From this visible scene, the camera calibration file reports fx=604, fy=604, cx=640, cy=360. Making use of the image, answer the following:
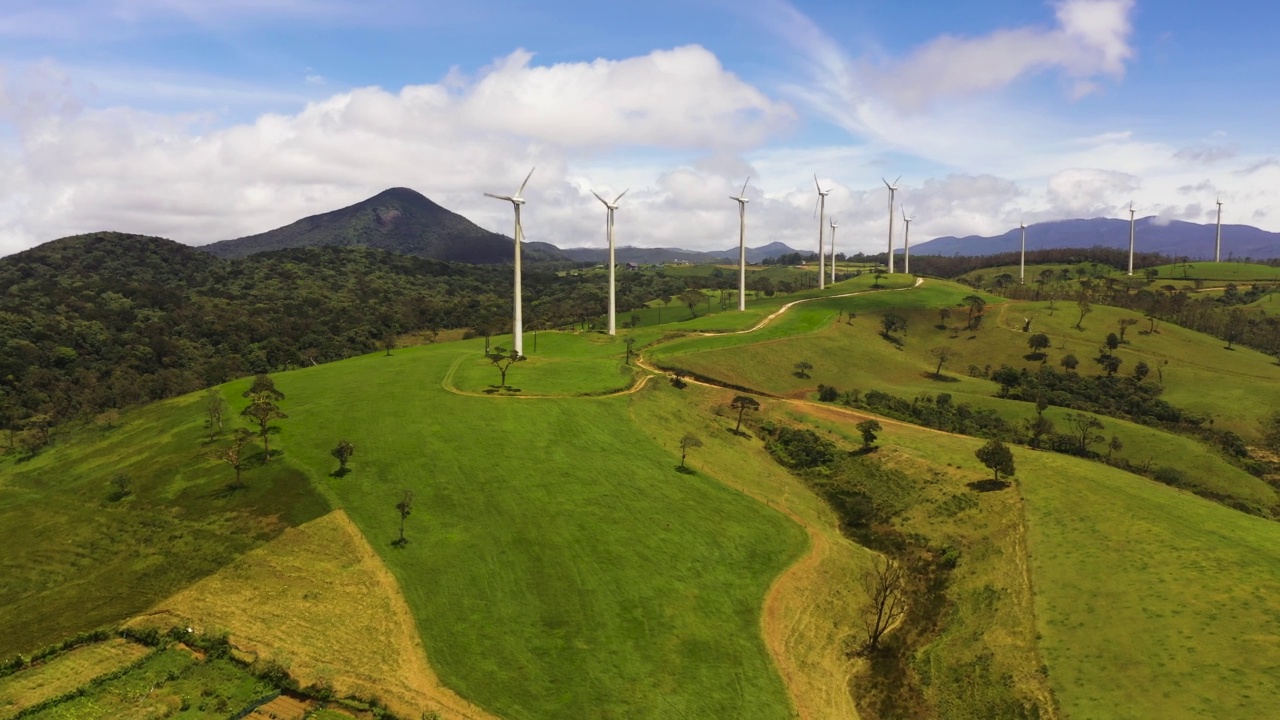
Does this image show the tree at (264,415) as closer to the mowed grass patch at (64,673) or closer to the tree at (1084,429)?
the mowed grass patch at (64,673)

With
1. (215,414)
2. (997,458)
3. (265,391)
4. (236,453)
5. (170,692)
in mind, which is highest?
(265,391)

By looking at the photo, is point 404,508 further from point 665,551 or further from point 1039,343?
point 1039,343

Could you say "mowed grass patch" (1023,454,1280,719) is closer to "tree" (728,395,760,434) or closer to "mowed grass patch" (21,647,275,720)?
"tree" (728,395,760,434)

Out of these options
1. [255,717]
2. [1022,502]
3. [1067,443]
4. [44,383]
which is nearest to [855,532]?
[1022,502]

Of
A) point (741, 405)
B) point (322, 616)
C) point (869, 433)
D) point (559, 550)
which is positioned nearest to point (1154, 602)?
point (869, 433)

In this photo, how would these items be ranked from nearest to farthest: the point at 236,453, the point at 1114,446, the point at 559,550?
1. the point at 559,550
2. the point at 236,453
3. the point at 1114,446

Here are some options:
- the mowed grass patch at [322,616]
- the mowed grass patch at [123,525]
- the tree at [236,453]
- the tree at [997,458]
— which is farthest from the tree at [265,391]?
the tree at [997,458]
